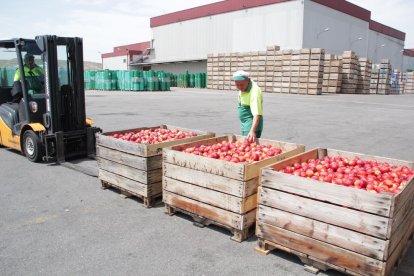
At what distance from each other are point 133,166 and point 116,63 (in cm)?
5624

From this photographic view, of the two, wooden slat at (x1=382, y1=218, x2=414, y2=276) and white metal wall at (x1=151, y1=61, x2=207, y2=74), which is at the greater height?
white metal wall at (x1=151, y1=61, x2=207, y2=74)

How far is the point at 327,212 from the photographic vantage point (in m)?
3.11

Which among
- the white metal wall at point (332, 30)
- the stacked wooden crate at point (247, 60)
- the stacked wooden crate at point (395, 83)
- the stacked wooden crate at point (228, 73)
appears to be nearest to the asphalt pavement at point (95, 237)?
the stacked wooden crate at point (247, 60)

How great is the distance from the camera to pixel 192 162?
4102 millimetres

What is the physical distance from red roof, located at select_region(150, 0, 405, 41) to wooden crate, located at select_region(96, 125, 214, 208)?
32.8 meters

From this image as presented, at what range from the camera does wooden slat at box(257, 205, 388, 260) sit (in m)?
2.91

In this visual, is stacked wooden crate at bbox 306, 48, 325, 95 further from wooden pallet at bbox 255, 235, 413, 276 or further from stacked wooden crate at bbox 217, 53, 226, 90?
wooden pallet at bbox 255, 235, 413, 276

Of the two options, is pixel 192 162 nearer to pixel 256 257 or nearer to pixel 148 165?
pixel 148 165

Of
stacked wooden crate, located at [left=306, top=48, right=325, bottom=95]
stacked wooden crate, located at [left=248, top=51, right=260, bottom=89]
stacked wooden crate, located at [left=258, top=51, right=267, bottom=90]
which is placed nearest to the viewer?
stacked wooden crate, located at [left=306, top=48, right=325, bottom=95]

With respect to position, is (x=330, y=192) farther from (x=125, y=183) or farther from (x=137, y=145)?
(x=125, y=183)

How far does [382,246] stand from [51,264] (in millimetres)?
2953

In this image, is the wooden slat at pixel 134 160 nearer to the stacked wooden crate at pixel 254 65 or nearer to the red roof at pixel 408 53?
the stacked wooden crate at pixel 254 65

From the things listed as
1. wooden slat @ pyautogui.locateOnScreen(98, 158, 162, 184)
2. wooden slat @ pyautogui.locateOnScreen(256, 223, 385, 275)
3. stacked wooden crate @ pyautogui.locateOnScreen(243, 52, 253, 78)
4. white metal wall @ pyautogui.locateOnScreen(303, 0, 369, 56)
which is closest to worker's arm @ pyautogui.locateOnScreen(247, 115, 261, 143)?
wooden slat @ pyautogui.locateOnScreen(98, 158, 162, 184)

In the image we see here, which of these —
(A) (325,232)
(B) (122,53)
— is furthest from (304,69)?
(B) (122,53)
